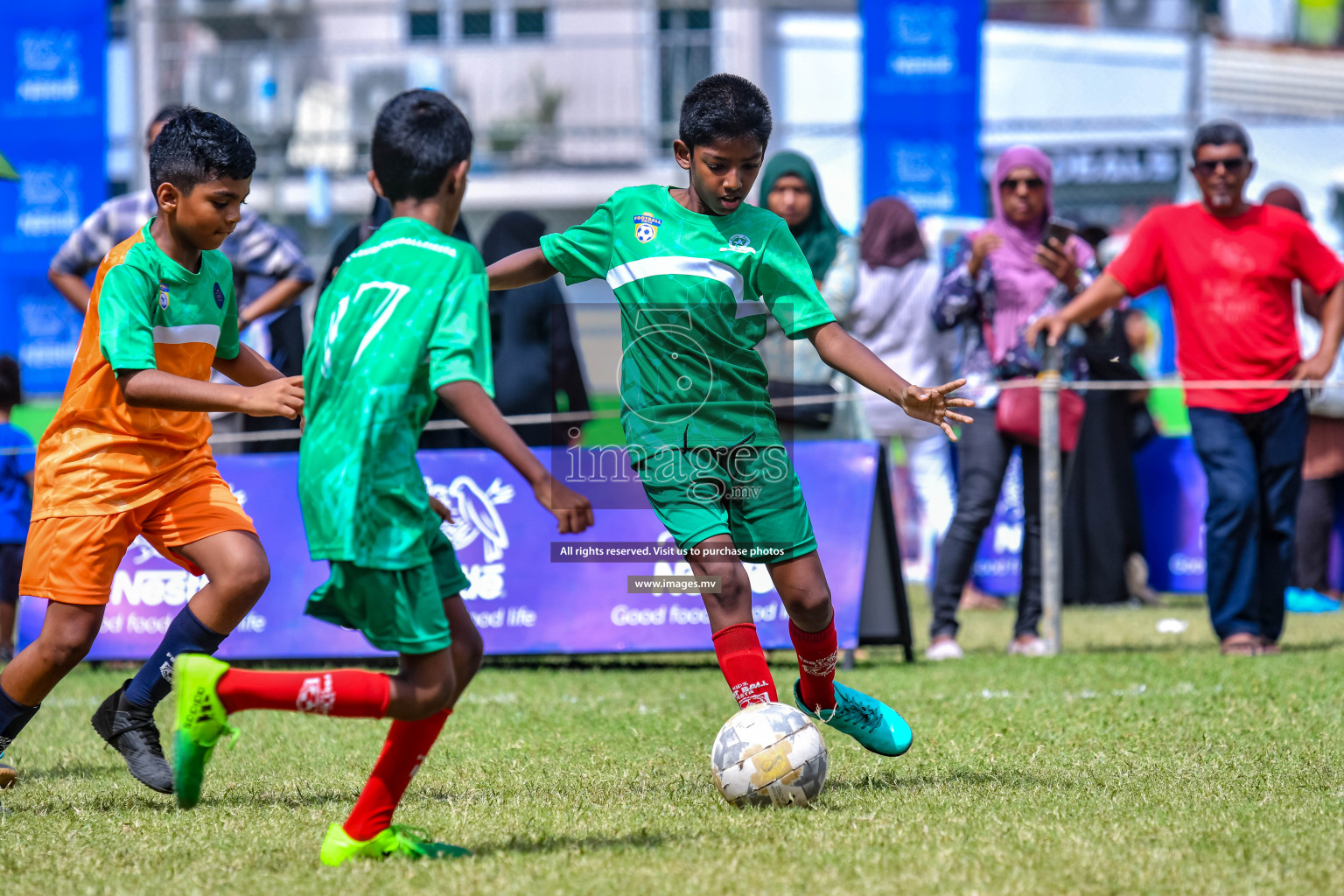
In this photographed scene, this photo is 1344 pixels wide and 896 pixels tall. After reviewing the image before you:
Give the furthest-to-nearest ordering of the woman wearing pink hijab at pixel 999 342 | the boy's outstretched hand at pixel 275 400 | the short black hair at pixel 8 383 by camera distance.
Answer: the short black hair at pixel 8 383
the woman wearing pink hijab at pixel 999 342
the boy's outstretched hand at pixel 275 400

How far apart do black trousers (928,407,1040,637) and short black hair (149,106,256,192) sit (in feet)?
14.1

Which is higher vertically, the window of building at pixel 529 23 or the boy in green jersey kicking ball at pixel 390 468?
the window of building at pixel 529 23

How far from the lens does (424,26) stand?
22.8 metres

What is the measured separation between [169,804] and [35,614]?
3321 millimetres

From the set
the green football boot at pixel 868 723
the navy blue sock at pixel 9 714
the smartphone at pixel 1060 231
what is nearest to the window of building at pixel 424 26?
the smartphone at pixel 1060 231

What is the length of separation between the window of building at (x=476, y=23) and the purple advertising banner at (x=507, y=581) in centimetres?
1703

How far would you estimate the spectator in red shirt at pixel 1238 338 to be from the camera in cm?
723

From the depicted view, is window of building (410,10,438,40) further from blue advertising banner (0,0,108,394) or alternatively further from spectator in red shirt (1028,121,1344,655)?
spectator in red shirt (1028,121,1344,655)

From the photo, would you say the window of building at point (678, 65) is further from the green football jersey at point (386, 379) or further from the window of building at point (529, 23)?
the green football jersey at point (386, 379)

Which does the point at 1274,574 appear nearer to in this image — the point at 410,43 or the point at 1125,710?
the point at 1125,710

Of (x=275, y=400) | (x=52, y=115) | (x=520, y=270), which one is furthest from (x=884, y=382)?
(x=52, y=115)

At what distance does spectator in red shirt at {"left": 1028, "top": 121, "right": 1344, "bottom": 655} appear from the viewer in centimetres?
723

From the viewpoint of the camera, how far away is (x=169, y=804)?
4.40m

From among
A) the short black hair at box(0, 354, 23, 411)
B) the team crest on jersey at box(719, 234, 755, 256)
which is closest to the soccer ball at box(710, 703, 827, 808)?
the team crest on jersey at box(719, 234, 755, 256)
